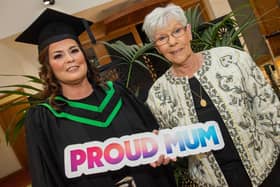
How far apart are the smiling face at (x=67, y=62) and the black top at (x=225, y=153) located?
489 mm

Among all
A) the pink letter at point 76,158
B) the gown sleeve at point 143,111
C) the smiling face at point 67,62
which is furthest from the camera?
the gown sleeve at point 143,111

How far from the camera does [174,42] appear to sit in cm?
125

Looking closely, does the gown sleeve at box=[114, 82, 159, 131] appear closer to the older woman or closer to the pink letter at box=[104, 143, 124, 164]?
the older woman

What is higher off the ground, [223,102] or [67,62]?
[67,62]

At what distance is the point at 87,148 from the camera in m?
1.19

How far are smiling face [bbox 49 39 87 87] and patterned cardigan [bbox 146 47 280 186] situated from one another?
0.39 m

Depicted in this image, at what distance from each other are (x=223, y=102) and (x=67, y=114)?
68 cm

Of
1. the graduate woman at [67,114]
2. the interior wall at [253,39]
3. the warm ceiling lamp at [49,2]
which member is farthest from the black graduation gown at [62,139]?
the interior wall at [253,39]

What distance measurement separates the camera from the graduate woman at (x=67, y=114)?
1280mm

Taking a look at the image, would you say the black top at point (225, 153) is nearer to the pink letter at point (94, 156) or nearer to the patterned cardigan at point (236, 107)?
the patterned cardigan at point (236, 107)

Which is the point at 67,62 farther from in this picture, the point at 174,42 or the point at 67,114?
the point at 174,42

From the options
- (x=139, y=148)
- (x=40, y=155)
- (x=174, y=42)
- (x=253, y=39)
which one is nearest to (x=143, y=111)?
(x=139, y=148)

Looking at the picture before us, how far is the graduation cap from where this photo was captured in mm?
1344

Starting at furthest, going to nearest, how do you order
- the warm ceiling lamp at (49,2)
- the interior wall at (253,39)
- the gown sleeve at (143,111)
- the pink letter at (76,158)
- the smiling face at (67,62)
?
1. the interior wall at (253,39)
2. the warm ceiling lamp at (49,2)
3. the gown sleeve at (143,111)
4. the smiling face at (67,62)
5. the pink letter at (76,158)
